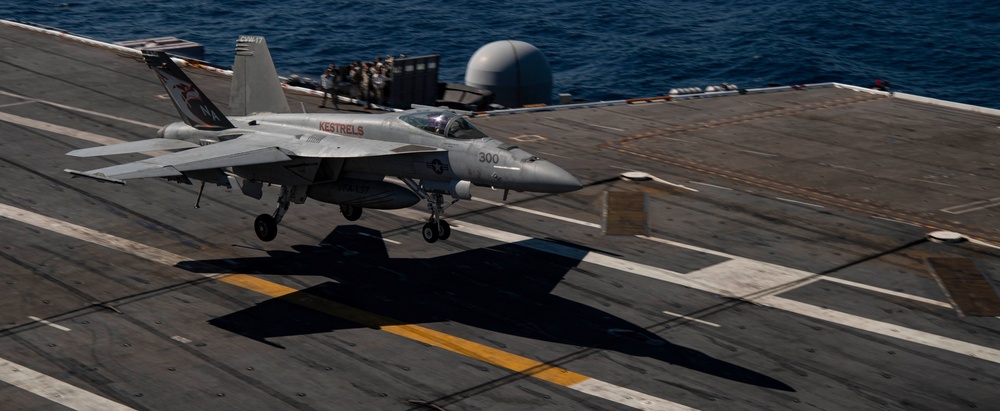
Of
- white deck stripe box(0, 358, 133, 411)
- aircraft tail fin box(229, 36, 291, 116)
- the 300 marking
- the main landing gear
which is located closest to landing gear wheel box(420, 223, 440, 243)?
the main landing gear

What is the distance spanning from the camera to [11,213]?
30.1 m

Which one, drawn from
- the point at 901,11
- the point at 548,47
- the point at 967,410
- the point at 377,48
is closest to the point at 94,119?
the point at 967,410

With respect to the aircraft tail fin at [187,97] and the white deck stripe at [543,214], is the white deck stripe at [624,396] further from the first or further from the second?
the aircraft tail fin at [187,97]

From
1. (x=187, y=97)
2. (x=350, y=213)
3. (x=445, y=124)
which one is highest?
(x=187, y=97)

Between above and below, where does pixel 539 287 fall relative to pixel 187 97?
below

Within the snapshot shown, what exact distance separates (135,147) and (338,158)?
643 centimetres

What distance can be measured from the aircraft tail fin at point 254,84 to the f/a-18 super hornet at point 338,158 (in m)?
0.26

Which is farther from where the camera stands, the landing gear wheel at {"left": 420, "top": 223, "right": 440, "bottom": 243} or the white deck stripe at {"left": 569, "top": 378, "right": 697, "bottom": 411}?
the landing gear wheel at {"left": 420, "top": 223, "right": 440, "bottom": 243}

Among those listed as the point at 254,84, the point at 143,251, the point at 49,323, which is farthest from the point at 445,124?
the point at 49,323

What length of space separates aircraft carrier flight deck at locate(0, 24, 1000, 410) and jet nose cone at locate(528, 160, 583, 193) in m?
3.01

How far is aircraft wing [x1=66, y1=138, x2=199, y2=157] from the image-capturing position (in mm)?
27714

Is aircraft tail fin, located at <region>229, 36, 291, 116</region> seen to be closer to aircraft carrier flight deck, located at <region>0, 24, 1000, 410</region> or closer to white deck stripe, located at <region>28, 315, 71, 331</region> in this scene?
aircraft carrier flight deck, located at <region>0, 24, 1000, 410</region>

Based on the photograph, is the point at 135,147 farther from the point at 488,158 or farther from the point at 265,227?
the point at 488,158

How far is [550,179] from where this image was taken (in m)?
23.5
